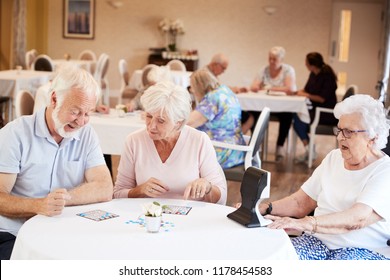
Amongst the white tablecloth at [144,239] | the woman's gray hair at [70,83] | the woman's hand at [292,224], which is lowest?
the white tablecloth at [144,239]

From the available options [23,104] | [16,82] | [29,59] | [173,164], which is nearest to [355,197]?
[173,164]

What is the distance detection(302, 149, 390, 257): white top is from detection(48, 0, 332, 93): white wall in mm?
10164

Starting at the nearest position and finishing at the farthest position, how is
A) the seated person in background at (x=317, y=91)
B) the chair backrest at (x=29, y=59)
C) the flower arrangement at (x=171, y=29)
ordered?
the seated person in background at (x=317, y=91), the chair backrest at (x=29, y=59), the flower arrangement at (x=171, y=29)

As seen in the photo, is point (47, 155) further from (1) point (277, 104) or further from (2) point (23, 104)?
(1) point (277, 104)

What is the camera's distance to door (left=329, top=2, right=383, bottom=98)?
12.3m

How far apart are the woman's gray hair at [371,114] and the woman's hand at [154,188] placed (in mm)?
843

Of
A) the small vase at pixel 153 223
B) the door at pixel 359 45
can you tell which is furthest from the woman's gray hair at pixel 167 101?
the door at pixel 359 45

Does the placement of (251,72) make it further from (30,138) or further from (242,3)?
(30,138)

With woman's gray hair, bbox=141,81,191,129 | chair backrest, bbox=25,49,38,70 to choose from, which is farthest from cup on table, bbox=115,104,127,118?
chair backrest, bbox=25,49,38,70

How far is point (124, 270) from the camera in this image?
2.05 m

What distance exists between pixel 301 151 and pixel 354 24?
16.9 feet

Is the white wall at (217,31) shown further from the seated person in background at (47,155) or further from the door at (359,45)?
the seated person in background at (47,155)

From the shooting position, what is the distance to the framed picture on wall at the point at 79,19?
555 inches

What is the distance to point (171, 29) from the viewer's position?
43.6 ft
